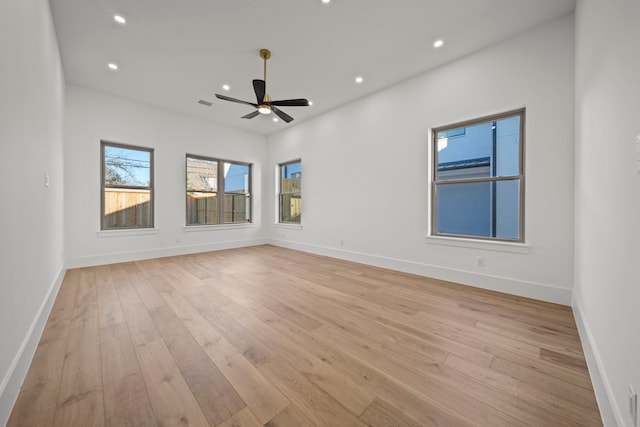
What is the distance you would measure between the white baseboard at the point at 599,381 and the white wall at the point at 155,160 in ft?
20.2

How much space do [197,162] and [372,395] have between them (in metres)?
5.96

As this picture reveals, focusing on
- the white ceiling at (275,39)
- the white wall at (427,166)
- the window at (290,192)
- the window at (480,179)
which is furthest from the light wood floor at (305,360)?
the window at (290,192)

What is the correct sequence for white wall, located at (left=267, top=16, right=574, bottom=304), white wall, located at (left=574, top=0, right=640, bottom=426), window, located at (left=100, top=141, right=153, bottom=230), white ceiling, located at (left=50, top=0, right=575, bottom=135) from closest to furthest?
white wall, located at (left=574, top=0, right=640, bottom=426) → white ceiling, located at (left=50, top=0, right=575, bottom=135) → white wall, located at (left=267, top=16, right=574, bottom=304) → window, located at (left=100, top=141, right=153, bottom=230)

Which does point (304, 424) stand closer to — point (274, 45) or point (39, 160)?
point (39, 160)

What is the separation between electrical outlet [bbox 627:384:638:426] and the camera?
3.02 feet

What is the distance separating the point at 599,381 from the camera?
1.36 meters

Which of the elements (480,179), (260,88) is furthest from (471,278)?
(260,88)

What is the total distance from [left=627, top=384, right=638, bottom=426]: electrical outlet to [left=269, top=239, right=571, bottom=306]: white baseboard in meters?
2.15

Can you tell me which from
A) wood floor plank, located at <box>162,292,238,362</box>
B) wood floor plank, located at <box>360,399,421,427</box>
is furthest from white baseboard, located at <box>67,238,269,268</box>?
wood floor plank, located at <box>360,399,421,427</box>

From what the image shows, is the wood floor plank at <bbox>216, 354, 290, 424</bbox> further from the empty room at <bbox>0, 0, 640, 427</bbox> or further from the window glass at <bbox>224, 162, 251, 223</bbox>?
the window glass at <bbox>224, 162, 251, 223</bbox>

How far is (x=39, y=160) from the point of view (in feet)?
6.95

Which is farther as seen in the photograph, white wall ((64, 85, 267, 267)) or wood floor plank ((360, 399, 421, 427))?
white wall ((64, 85, 267, 267))

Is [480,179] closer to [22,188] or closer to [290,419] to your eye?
[290,419]

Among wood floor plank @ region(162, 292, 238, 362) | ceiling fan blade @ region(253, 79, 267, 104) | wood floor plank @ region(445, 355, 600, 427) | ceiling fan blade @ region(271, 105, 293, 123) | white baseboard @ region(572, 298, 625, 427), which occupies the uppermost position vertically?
ceiling fan blade @ region(253, 79, 267, 104)
